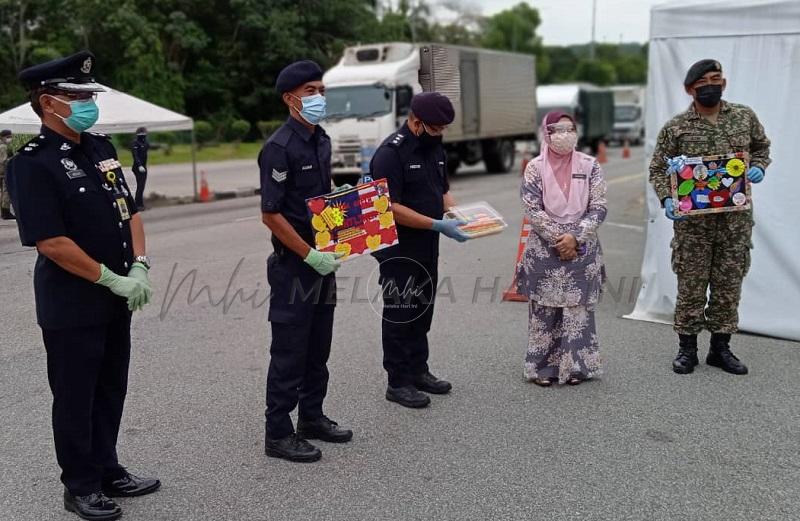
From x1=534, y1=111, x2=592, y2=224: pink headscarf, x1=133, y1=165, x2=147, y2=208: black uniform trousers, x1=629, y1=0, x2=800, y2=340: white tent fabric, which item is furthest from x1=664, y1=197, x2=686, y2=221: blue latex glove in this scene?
x1=133, y1=165, x2=147, y2=208: black uniform trousers

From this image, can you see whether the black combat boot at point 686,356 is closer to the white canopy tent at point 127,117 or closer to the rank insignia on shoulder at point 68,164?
the rank insignia on shoulder at point 68,164

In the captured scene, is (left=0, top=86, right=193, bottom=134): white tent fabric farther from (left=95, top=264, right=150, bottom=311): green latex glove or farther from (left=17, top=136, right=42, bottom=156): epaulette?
(left=95, top=264, right=150, bottom=311): green latex glove

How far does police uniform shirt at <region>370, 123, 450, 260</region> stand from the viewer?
4523 millimetres

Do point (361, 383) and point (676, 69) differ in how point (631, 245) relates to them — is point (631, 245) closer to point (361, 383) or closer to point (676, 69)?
point (676, 69)

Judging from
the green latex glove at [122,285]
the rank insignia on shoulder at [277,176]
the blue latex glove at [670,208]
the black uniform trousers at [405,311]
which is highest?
the rank insignia on shoulder at [277,176]

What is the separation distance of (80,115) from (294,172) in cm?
104

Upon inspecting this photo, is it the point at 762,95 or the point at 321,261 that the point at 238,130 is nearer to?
the point at 762,95

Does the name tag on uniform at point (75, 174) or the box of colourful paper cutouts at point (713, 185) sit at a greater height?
the name tag on uniform at point (75, 174)

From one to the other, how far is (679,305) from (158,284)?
535 cm

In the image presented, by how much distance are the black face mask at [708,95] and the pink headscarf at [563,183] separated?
907mm

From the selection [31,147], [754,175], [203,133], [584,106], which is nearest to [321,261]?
[31,147]

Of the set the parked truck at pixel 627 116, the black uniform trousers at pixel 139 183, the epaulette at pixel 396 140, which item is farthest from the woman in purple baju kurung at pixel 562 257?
the parked truck at pixel 627 116

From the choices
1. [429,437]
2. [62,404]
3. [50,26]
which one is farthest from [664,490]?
[50,26]

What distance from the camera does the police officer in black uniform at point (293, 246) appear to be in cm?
373
